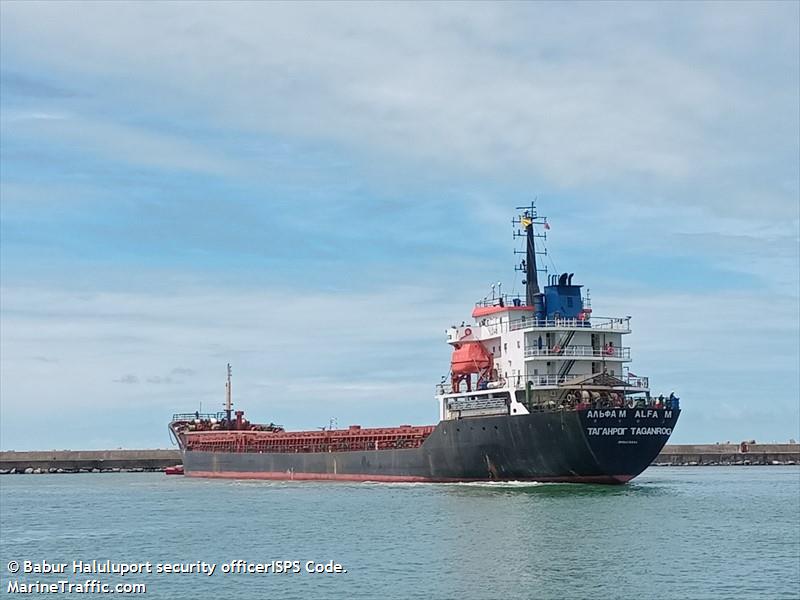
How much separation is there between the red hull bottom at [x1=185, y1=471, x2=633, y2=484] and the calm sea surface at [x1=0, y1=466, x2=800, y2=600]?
0.48m

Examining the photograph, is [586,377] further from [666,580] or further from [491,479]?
[666,580]

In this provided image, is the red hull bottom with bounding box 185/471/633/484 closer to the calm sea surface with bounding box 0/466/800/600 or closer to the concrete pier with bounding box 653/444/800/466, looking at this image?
the calm sea surface with bounding box 0/466/800/600

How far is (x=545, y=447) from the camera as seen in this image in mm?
41344

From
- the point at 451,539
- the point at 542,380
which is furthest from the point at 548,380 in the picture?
the point at 451,539

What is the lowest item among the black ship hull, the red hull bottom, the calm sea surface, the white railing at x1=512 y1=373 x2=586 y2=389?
the calm sea surface

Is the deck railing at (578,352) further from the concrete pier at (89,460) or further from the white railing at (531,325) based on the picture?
the concrete pier at (89,460)

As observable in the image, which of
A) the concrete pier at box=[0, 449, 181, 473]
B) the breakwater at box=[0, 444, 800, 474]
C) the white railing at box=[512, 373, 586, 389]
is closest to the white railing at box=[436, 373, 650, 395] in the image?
the white railing at box=[512, 373, 586, 389]

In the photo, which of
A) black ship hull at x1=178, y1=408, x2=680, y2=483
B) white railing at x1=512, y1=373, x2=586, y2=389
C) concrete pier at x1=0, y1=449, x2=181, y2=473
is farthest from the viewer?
concrete pier at x1=0, y1=449, x2=181, y2=473

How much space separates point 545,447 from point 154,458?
64.3m

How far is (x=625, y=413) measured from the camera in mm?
40500

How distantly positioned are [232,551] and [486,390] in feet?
63.7

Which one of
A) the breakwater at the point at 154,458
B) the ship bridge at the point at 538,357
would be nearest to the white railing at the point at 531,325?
the ship bridge at the point at 538,357

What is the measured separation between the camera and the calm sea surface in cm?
2344

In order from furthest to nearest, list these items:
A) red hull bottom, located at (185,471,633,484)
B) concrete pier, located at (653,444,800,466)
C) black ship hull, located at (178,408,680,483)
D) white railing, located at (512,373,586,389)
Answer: concrete pier, located at (653,444,800,466) → white railing, located at (512,373,586,389) → red hull bottom, located at (185,471,633,484) → black ship hull, located at (178,408,680,483)
